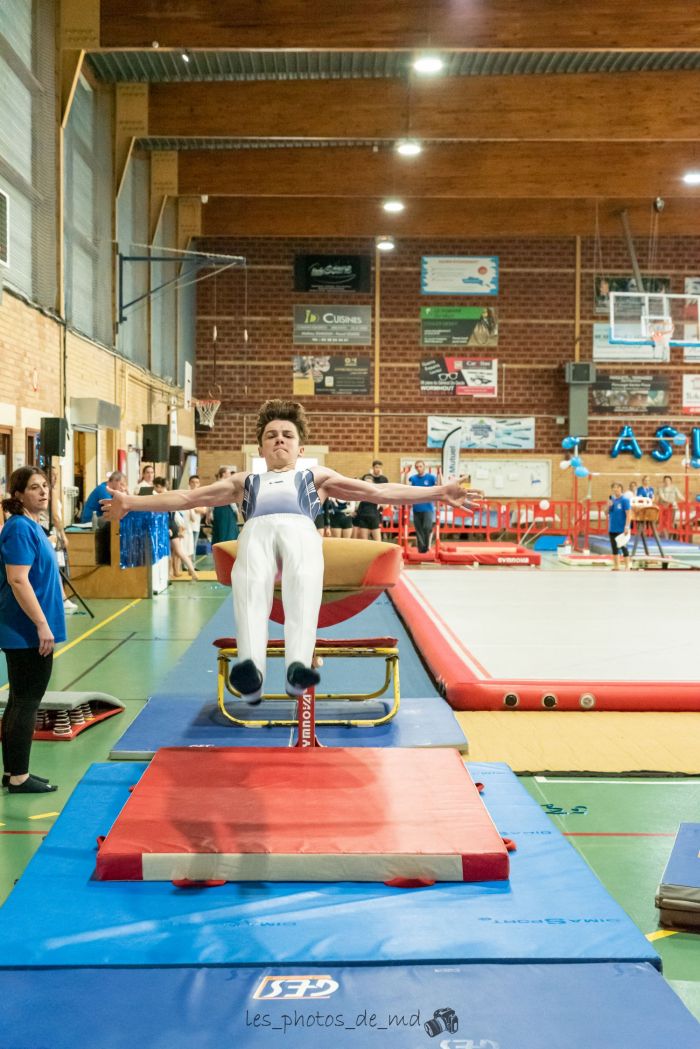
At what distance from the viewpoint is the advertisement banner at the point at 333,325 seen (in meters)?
21.0

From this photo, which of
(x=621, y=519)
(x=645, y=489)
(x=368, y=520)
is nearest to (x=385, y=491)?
(x=368, y=520)

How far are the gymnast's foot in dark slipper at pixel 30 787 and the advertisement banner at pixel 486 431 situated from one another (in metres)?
17.4

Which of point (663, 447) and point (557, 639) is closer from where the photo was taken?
point (557, 639)

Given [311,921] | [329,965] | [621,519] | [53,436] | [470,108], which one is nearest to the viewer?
[329,965]

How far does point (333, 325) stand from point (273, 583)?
18217 mm

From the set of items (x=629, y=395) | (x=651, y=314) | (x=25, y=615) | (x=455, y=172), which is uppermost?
(x=455, y=172)

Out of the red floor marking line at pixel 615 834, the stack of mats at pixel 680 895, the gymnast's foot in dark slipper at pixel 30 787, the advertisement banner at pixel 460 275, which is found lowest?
the red floor marking line at pixel 615 834

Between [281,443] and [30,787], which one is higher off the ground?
[281,443]

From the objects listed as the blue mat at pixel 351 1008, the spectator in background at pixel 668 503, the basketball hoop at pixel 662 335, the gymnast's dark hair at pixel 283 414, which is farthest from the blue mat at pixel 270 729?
the spectator in background at pixel 668 503

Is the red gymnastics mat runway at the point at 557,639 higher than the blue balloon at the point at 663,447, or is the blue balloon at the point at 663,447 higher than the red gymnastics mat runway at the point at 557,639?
the blue balloon at the point at 663,447

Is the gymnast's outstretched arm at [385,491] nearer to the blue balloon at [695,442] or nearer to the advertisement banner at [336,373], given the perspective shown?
the advertisement banner at [336,373]

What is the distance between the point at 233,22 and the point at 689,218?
1388 centimetres

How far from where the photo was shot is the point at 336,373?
69.1 ft

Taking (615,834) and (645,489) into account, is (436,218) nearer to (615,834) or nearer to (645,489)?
(645,489)
